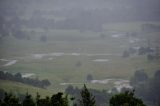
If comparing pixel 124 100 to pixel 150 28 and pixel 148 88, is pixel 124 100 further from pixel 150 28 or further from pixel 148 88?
pixel 150 28

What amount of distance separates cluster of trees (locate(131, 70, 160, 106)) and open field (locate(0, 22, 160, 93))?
6439mm

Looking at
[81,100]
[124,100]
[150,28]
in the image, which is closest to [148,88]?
[124,100]

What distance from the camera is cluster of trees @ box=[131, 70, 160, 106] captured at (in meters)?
79.3

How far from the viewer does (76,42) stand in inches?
6280

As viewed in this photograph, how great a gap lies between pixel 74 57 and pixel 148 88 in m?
51.5

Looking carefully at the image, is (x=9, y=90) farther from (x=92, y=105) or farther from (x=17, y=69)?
(x=92, y=105)

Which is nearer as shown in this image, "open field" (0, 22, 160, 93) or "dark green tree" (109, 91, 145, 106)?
"dark green tree" (109, 91, 145, 106)

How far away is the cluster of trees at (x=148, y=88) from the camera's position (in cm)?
7932

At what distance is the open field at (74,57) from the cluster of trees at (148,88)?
6439 millimetres

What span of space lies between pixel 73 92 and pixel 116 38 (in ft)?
295

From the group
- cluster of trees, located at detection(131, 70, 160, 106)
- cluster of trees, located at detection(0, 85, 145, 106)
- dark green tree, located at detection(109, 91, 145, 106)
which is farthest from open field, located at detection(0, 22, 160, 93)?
dark green tree, located at detection(109, 91, 145, 106)

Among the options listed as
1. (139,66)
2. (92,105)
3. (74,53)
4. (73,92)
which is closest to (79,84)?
(73,92)

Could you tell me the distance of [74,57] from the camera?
132 metres

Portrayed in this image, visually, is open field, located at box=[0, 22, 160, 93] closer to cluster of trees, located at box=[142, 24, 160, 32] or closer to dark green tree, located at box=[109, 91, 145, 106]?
cluster of trees, located at box=[142, 24, 160, 32]
